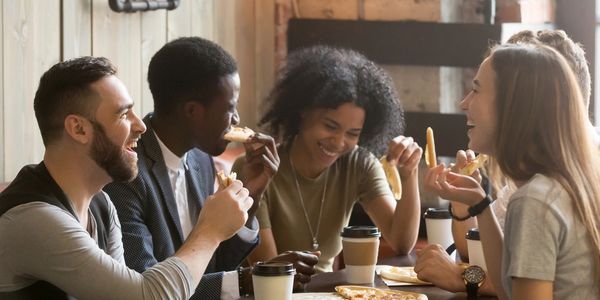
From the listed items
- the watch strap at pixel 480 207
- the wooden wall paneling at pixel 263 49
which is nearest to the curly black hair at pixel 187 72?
the watch strap at pixel 480 207

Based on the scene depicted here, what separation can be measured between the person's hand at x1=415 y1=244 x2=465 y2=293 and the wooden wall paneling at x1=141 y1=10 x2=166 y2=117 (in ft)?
5.73

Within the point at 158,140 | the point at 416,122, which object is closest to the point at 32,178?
the point at 158,140

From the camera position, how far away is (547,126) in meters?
2.16

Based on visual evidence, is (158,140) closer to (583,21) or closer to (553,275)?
(553,275)

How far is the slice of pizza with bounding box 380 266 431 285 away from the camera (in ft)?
8.80

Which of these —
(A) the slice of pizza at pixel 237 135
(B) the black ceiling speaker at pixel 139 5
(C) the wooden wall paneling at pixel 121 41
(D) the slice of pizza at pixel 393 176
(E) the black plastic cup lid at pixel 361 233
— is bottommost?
(E) the black plastic cup lid at pixel 361 233

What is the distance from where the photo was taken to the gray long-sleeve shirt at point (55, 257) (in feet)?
6.80

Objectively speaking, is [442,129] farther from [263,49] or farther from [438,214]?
[438,214]

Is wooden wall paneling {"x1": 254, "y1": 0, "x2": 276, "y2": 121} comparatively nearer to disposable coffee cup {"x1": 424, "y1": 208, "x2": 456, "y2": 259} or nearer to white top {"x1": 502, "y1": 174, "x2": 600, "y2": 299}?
disposable coffee cup {"x1": 424, "y1": 208, "x2": 456, "y2": 259}

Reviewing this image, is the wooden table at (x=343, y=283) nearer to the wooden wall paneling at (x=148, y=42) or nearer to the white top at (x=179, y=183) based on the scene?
the white top at (x=179, y=183)

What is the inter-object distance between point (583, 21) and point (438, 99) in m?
0.84

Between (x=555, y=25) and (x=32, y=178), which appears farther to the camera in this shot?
(x=555, y=25)

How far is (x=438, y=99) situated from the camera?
4.84 metres

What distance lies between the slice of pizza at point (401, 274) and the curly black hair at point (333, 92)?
2.93 feet
